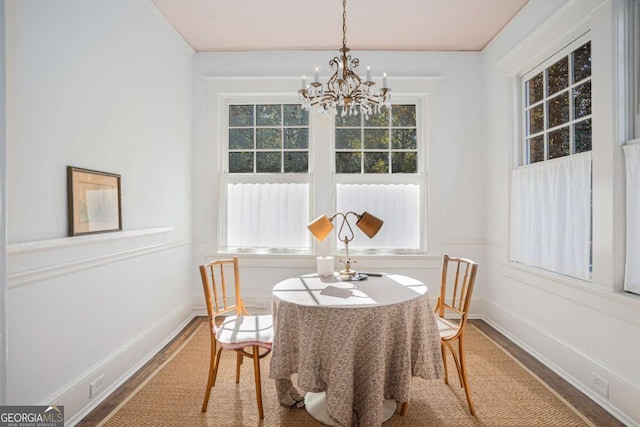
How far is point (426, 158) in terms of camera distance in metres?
3.94

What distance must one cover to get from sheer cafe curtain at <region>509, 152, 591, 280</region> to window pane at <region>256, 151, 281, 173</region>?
2.46m

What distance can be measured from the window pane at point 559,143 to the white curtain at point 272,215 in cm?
236

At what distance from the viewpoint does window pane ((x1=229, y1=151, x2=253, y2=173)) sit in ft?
13.3

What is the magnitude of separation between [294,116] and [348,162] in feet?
2.71

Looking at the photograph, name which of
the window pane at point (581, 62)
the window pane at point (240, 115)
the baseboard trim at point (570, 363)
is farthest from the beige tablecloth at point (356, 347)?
the window pane at point (240, 115)

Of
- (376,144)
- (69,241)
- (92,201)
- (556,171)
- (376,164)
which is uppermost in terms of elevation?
(376,144)

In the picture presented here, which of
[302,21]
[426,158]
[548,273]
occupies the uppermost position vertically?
[302,21]

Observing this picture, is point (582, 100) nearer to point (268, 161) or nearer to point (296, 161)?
point (296, 161)

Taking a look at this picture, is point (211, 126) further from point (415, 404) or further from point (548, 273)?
point (548, 273)

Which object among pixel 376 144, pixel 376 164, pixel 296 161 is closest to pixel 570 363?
pixel 376 164

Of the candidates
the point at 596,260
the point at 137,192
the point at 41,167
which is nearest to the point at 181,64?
the point at 137,192

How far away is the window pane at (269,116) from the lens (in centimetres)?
404

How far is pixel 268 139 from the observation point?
13.2 ft

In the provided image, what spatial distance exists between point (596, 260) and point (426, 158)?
1.98 m
